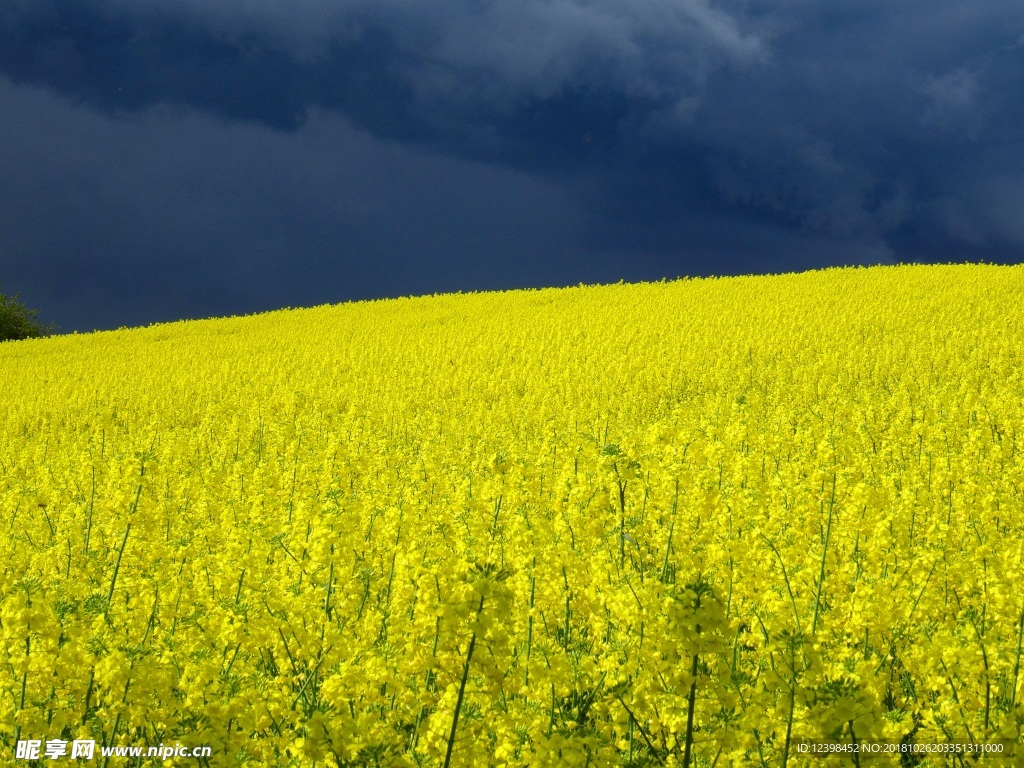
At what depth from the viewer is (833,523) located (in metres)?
6.45

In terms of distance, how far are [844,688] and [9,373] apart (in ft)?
107

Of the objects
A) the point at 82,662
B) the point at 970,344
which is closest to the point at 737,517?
the point at 82,662

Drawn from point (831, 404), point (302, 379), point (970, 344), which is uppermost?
point (970, 344)

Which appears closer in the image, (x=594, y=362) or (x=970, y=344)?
(x=970, y=344)

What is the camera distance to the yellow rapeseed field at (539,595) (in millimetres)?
3012

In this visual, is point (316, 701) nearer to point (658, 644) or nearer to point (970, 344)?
point (658, 644)

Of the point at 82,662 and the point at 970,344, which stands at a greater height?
the point at 970,344

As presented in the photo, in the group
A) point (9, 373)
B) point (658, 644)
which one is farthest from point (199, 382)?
point (658, 644)

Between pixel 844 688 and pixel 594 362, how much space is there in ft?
59.4

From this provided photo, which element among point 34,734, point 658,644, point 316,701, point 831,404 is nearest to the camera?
point 658,644

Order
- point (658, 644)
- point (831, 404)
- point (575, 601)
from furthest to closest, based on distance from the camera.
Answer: point (831, 404) < point (575, 601) < point (658, 644)

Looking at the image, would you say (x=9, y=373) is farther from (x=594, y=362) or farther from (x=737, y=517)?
(x=737, y=517)

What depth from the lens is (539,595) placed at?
4.64 m

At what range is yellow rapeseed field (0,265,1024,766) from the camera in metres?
3.01
